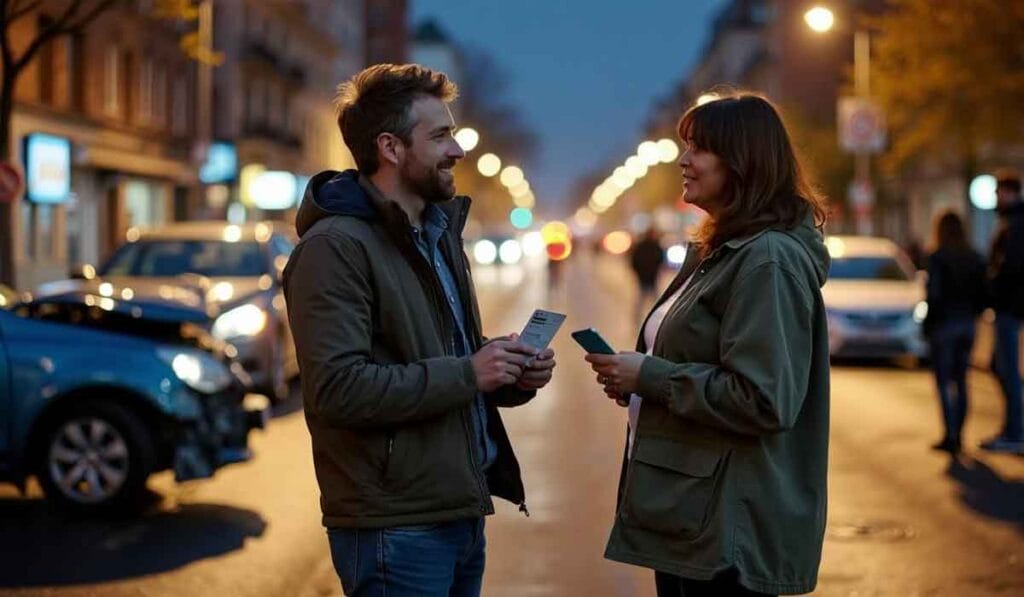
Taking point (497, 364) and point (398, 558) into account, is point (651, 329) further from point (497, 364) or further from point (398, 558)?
point (398, 558)

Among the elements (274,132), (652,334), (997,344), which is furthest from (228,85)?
(652,334)

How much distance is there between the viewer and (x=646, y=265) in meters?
29.5

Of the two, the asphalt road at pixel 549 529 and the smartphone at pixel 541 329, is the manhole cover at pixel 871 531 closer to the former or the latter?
the asphalt road at pixel 549 529

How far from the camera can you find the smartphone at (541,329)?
3.91m

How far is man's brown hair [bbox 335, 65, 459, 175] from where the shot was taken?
3908mm

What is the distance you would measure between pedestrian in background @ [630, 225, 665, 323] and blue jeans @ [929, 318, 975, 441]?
54.3 feet

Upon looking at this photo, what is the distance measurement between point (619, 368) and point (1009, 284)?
30.3 feet

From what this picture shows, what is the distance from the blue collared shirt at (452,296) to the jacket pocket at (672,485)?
36cm

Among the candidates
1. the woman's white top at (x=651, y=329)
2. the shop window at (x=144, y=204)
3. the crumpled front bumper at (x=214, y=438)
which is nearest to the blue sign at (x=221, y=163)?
A: the shop window at (x=144, y=204)

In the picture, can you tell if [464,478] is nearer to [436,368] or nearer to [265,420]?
[436,368]

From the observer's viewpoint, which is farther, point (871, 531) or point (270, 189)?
point (270, 189)

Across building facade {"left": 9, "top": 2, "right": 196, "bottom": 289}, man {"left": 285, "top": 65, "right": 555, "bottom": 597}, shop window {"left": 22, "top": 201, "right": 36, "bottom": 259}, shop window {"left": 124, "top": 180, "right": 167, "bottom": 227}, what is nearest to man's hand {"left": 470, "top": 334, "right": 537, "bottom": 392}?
man {"left": 285, "top": 65, "right": 555, "bottom": 597}

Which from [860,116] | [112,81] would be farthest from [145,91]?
[860,116]

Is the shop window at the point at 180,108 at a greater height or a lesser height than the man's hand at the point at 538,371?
greater
